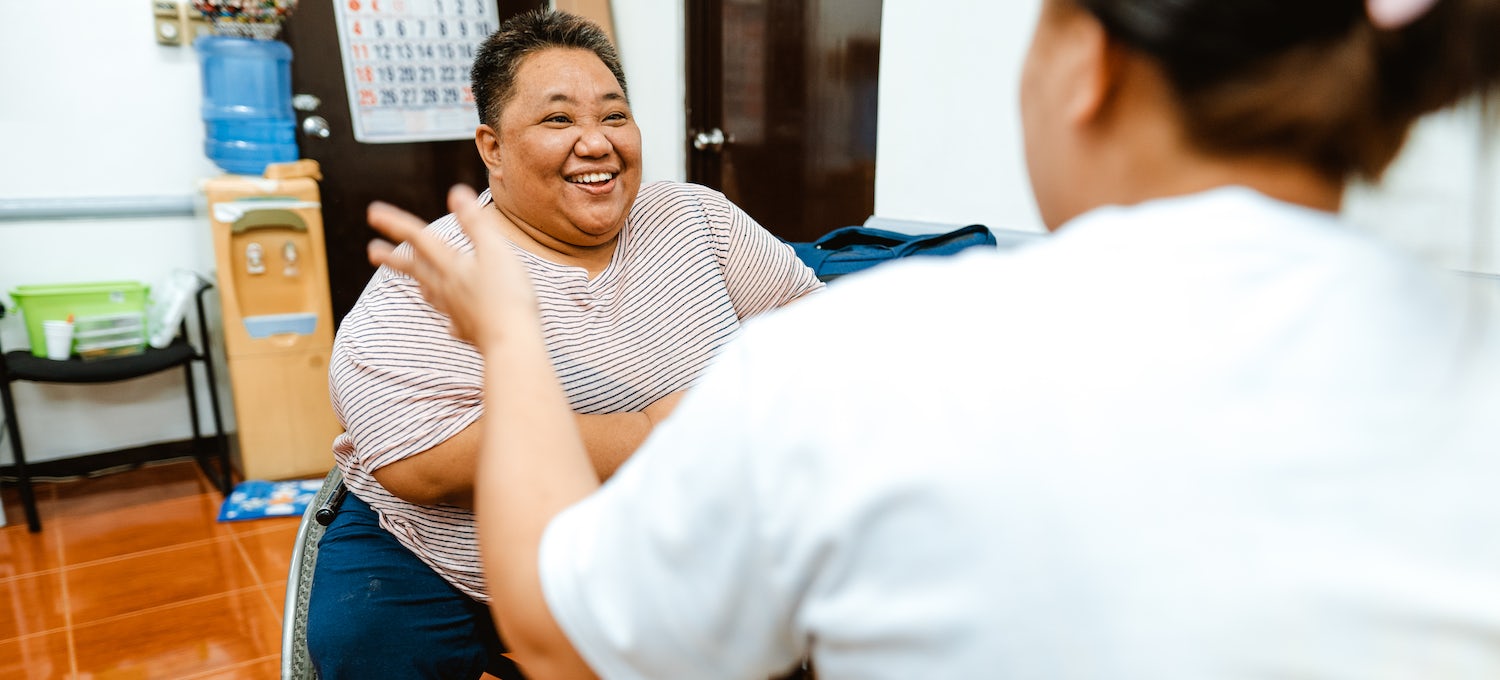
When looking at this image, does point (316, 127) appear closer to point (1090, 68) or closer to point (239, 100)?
point (239, 100)

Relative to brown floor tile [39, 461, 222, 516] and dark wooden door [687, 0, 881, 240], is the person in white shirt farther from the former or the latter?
brown floor tile [39, 461, 222, 516]

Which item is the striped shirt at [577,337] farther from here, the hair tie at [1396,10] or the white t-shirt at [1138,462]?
the hair tie at [1396,10]

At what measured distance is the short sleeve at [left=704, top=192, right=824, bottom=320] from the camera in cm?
164

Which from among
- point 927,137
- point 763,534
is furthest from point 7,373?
point 763,534

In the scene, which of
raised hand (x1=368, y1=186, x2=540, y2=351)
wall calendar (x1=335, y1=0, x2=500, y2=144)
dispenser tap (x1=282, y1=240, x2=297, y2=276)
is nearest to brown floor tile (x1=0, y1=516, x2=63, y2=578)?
dispenser tap (x1=282, y1=240, x2=297, y2=276)

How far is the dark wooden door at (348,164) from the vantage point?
3465mm

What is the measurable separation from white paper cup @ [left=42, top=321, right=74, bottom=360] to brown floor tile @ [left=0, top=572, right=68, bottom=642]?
2.43 feet

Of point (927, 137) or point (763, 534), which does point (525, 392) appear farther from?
point (927, 137)

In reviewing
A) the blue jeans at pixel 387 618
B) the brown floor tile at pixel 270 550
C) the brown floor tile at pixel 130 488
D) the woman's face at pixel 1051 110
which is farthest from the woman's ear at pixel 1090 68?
the brown floor tile at pixel 130 488

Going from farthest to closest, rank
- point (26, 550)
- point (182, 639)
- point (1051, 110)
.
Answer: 1. point (26, 550)
2. point (182, 639)
3. point (1051, 110)

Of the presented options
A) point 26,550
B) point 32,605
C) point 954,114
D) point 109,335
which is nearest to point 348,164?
point 109,335

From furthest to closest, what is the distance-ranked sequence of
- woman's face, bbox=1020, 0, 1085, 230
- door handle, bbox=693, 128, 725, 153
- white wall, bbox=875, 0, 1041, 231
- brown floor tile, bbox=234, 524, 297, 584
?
door handle, bbox=693, 128, 725, 153, brown floor tile, bbox=234, 524, 297, 584, white wall, bbox=875, 0, 1041, 231, woman's face, bbox=1020, 0, 1085, 230

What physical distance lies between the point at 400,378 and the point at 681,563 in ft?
2.93

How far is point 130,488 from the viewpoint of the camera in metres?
3.34
